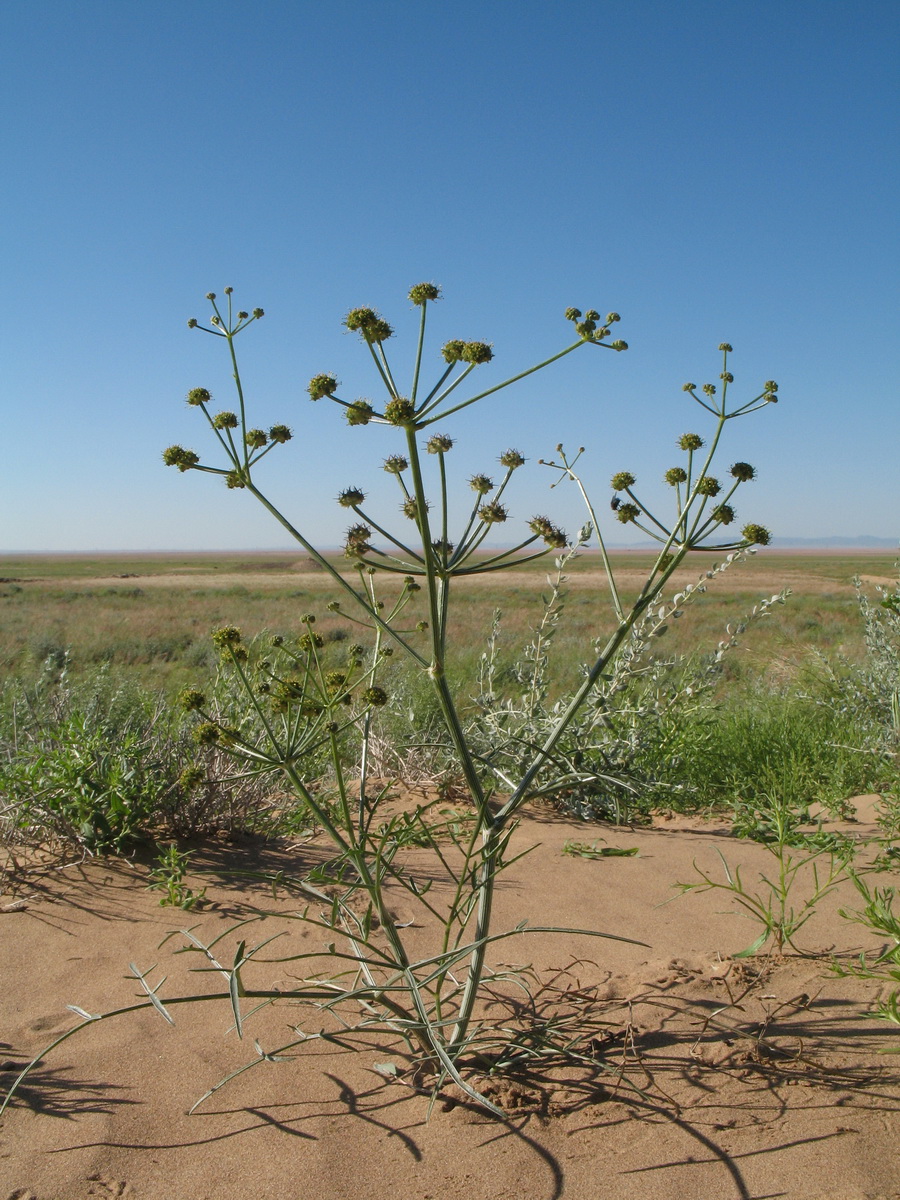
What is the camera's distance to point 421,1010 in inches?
68.5

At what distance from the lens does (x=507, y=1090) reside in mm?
1992

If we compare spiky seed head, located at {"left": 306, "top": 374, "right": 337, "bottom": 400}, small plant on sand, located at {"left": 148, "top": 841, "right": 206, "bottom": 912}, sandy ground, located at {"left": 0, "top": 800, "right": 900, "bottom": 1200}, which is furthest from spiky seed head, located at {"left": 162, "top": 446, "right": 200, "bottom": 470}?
small plant on sand, located at {"left": 148, "top": 841, "right": 206, "bottom": 912}

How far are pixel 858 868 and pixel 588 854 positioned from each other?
3.58 feet

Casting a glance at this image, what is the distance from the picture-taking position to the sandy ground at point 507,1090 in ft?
5.51

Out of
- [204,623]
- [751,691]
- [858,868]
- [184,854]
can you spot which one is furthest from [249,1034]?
[204,623]

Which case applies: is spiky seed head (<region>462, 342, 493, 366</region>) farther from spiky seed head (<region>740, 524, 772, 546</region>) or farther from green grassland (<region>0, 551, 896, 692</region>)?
green grassland (<region>0, 551, 896, 692</region>)

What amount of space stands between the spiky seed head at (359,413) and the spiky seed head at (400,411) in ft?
0.12

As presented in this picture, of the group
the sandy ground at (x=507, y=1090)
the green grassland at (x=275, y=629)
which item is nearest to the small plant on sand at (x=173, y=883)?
the sandy ground at (x=507, y=1090)

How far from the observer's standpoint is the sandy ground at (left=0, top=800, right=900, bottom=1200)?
168 centimetres

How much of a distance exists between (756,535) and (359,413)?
1099 mm

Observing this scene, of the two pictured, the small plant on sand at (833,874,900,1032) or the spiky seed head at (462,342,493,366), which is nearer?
the spiky seed head at (462,342,493,366)

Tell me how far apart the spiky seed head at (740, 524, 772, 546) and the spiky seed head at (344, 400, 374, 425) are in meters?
0.99

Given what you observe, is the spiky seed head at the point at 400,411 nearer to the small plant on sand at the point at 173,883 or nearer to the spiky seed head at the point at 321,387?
the spiky seed head at the point at 321,387

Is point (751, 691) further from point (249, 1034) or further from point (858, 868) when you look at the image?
point (249, 1034)
